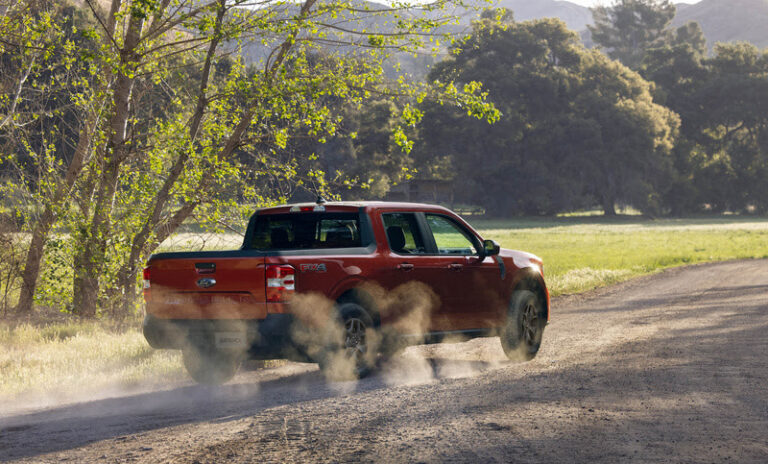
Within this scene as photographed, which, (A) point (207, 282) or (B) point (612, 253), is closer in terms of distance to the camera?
(A) point (207, 282)

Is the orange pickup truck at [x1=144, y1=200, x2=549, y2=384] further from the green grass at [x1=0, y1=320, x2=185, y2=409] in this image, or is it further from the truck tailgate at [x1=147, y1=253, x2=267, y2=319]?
the green grass at [x1=0, y1=320, x2=185, y2=409]

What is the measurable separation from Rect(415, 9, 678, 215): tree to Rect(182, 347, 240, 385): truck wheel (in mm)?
64169

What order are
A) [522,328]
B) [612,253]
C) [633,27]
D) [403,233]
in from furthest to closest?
[633,27] < [612,253] < [522,328] < [403,233]

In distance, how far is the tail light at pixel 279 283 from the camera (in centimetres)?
800

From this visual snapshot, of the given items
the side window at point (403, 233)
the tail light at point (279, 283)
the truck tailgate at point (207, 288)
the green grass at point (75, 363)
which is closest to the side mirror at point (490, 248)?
the side window at point (403, 233)

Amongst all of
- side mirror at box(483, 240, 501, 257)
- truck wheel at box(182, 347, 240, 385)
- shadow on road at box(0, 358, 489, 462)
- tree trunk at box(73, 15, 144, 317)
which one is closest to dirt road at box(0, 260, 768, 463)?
shadow on road at box(0, 358, 489, 462)

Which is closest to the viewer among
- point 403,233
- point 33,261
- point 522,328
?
point 403,233

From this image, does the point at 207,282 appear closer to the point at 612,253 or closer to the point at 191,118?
the point at 191,118

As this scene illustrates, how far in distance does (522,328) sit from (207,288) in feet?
12.9

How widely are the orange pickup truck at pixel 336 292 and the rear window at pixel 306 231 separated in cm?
1

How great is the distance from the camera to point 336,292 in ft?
27.5

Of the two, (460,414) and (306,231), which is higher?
(306,231)

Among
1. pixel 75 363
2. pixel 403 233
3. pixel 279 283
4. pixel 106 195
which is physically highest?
pixel 106 195

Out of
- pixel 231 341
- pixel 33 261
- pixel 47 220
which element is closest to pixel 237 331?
pixel 231 341
